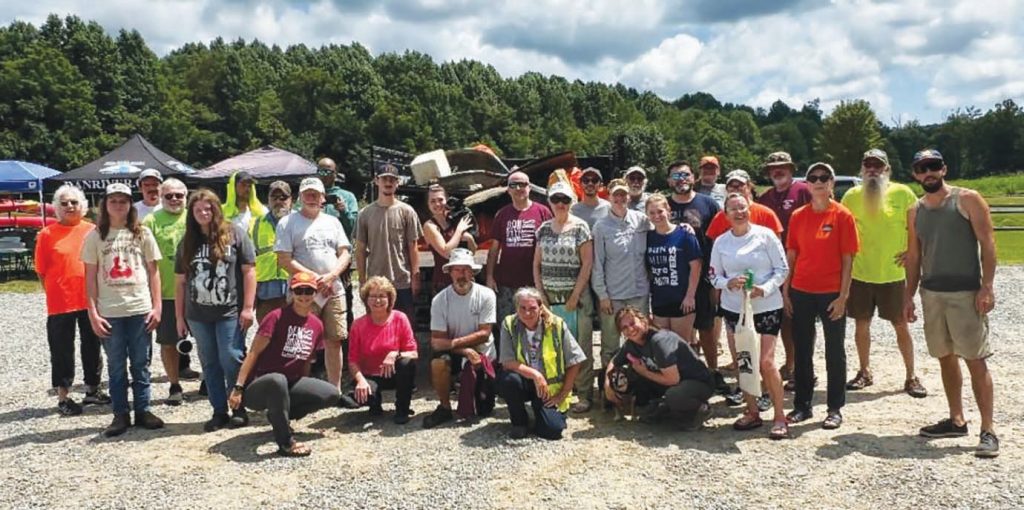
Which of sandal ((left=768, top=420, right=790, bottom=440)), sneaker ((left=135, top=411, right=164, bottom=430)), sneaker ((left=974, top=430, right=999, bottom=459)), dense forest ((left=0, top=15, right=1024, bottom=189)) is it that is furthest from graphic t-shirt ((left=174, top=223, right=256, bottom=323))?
dense forest ((left=0, top=15, right=1024, bottom=189))

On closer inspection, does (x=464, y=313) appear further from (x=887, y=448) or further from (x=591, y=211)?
(x=887, y=448)

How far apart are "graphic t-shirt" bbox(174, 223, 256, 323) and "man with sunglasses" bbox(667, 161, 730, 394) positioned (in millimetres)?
3731

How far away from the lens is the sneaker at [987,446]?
15.2 ft

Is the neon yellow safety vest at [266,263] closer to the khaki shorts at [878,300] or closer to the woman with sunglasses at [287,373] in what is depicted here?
the woman with sunglasses at [287,373]

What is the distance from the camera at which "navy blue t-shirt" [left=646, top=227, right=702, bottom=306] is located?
18.8 ft

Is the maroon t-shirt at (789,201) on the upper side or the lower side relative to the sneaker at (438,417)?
upper

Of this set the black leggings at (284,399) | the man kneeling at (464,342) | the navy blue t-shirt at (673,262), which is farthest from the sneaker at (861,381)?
the black leggings at (284,399)

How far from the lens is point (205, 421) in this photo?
582cm

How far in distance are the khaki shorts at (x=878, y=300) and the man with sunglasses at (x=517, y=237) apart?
2.78m

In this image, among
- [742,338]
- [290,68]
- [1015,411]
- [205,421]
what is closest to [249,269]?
[205,421]

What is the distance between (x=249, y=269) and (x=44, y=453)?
189 centimetres

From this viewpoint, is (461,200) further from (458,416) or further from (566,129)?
(566,129)

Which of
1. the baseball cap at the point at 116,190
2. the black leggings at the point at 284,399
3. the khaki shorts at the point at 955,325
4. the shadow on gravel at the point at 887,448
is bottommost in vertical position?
the shadow on gravel at the point at 887,448

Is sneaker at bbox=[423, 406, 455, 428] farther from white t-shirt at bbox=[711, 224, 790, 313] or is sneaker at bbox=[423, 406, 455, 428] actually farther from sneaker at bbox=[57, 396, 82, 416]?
sneaker at bbox=[57, 396, 82, 416]
